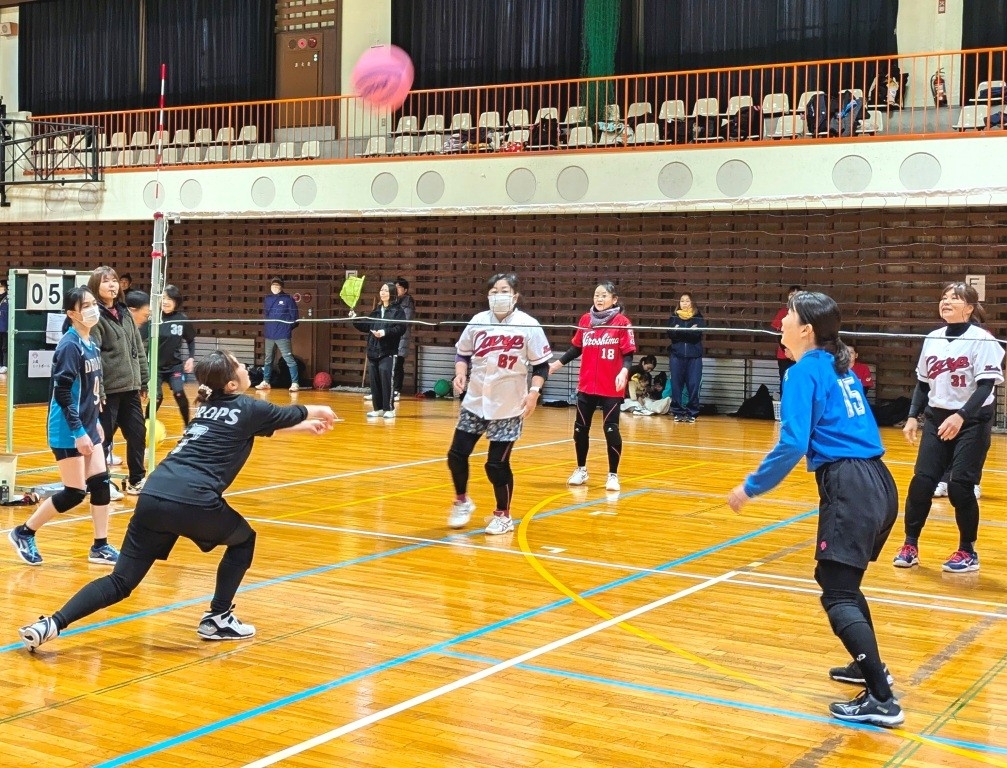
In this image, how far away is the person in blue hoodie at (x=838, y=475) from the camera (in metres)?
4.25

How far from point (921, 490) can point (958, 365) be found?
0.76 metres

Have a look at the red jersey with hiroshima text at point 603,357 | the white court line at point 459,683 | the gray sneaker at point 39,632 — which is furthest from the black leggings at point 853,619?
the red jersey with hiroshima text at point 603,357

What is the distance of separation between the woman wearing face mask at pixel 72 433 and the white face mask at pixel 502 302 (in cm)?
255

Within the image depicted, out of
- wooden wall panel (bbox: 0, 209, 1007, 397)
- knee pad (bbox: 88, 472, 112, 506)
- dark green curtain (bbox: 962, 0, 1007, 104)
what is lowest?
knee pad (bbox: 88, 472, 112, 506)

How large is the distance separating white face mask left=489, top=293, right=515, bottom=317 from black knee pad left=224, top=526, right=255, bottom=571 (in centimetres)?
304

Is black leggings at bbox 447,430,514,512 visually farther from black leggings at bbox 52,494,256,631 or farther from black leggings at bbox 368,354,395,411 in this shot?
black leggings at bbox 368,354,395,411

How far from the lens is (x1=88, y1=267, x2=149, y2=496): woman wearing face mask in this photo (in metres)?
8.01

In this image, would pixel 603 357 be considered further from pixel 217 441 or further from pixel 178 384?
pixel 217 441

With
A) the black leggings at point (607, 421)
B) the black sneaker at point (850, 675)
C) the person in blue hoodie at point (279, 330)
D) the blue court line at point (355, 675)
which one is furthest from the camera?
the person in blue hoodie at point (279, 330)

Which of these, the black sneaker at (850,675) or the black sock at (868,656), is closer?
the black sock at (868,656)

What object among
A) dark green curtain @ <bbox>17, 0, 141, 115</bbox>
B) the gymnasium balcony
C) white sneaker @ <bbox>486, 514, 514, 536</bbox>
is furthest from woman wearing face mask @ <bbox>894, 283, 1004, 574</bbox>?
dark green curtain @ <bbox>17, 0, 141, 115</bbox>

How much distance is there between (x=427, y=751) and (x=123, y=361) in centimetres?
512

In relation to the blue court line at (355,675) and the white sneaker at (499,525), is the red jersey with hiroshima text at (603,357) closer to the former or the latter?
the white sneaker at (499,525)

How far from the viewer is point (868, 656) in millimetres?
4227
